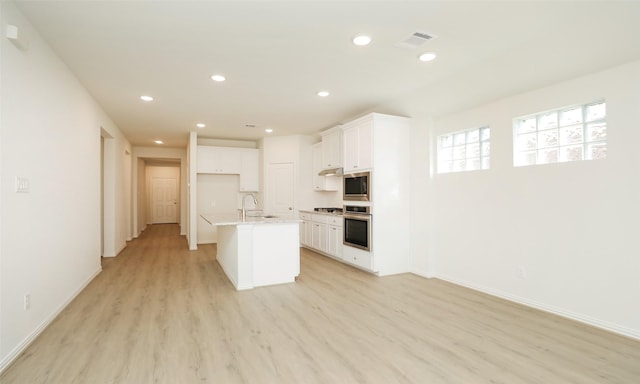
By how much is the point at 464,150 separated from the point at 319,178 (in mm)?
3284

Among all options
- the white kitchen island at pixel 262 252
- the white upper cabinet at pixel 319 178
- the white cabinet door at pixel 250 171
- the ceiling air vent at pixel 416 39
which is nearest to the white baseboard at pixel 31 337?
the white kitchen island at pixel 262 252

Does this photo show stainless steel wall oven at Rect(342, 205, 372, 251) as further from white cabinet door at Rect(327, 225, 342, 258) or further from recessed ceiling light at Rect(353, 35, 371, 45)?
recessed ceiling light at Rect(353, 35, 371, 45)

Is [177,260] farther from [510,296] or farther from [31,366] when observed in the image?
[510,296]

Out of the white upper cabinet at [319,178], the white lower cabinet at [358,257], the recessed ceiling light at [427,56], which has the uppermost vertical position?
the recessed ceiling light at [427,56]

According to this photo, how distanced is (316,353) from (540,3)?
306 centimetres

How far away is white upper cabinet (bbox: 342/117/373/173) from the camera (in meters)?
4.65

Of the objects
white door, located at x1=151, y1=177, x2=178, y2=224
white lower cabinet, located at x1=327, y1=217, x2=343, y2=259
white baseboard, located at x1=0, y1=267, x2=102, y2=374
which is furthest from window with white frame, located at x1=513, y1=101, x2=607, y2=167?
white door, located at x1=151, y1=177, x2=178, y2=224

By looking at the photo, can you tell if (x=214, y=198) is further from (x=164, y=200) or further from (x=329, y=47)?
(x=164, y=200)

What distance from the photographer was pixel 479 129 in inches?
162

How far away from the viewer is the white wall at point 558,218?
2.73m

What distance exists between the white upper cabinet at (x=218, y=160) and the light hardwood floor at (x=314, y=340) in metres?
3.70

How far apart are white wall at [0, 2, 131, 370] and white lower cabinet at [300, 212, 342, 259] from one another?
10.2 ft

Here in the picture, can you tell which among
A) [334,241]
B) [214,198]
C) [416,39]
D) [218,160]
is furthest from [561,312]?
[214,198]

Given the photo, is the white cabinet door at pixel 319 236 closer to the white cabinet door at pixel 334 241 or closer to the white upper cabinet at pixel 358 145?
the white cabinet door at pixel 334 241
